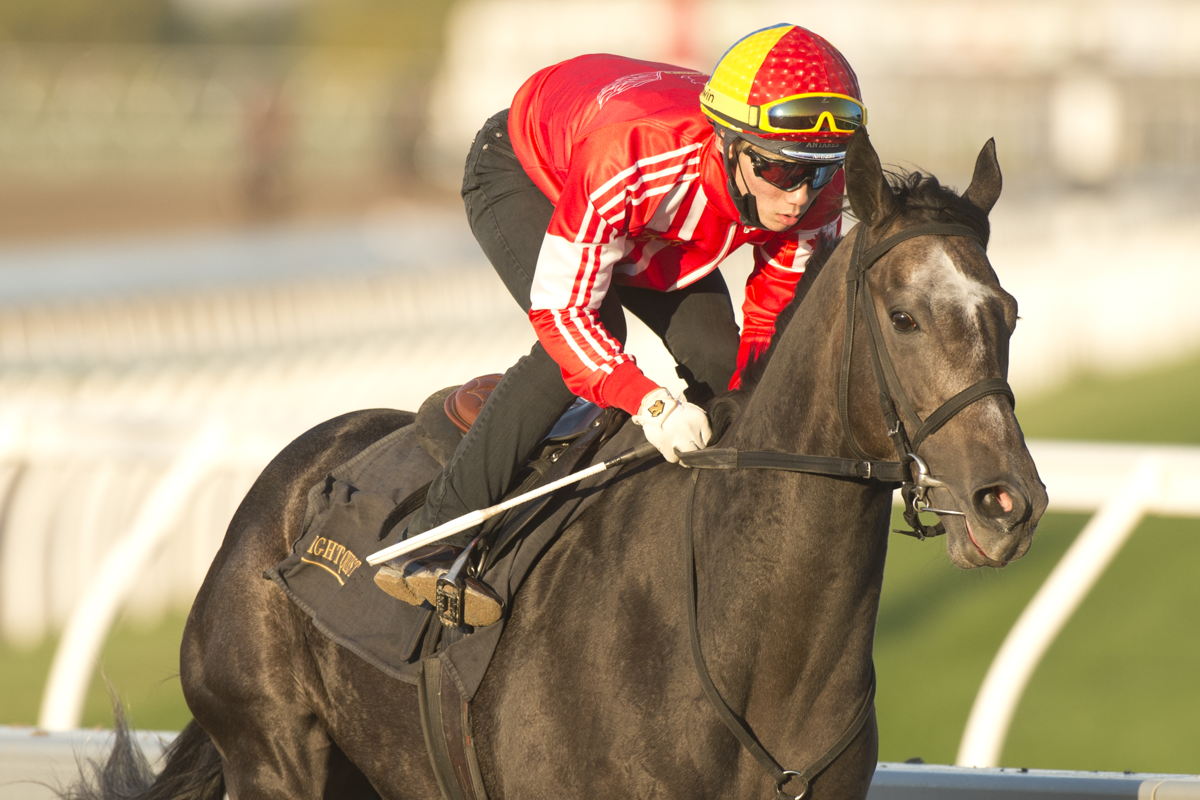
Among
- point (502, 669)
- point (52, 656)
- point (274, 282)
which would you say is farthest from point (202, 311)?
point (502, 669)

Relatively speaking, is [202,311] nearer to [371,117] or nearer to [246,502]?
[246,502]

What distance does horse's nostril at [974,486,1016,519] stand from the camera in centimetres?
288

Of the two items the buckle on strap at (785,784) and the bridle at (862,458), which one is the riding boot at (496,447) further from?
the buckle on strap at (785,784)

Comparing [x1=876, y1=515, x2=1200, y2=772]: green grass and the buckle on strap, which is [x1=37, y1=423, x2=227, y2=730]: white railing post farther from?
the buckle on strap

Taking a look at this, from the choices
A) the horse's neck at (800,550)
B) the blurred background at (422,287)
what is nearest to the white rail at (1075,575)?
the horse's neck at (800,550)

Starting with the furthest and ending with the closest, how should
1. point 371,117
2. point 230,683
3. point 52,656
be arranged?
point 371,117 → point 52,656 → point 230,683

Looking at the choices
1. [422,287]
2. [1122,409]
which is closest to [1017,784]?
[422,287]

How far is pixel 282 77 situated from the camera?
3834 centimetres

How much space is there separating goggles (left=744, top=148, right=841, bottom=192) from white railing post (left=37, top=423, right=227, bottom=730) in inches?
110

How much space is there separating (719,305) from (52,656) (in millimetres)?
4846

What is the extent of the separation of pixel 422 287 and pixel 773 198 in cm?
1237

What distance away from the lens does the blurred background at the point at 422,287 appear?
25.0 feet

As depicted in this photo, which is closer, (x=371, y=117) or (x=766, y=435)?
(x=766, y=435)

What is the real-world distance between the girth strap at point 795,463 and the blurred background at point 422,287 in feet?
7.72
